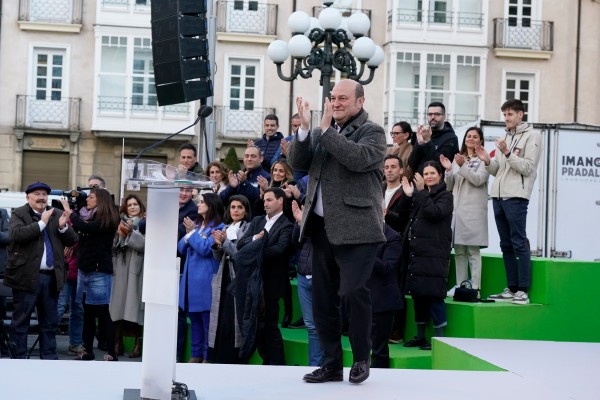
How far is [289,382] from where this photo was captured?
7246 mm

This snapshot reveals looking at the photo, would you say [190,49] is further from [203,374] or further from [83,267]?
[203,374]

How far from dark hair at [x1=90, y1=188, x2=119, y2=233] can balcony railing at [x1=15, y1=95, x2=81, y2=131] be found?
79.9 feet

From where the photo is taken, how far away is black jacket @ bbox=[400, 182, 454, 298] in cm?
1123

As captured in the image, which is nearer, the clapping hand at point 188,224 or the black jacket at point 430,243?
the black jacket at point 430,243

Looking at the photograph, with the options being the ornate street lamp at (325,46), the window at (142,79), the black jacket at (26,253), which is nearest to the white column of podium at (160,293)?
the black jacket at (26,253)

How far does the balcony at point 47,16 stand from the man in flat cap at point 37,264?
25562mm

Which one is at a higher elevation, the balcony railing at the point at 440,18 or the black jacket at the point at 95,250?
the balcony railing at the point at 440,18

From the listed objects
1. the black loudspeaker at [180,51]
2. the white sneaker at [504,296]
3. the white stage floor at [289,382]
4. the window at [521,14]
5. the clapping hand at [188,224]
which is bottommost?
the white stage floor at [289,382]

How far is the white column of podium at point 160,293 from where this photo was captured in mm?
6402

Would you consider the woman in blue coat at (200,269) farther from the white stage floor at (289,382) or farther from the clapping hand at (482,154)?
the white stage floor at (289,382)

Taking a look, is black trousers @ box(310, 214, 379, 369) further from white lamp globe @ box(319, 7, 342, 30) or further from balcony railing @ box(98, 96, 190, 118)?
balcony railing @ box(98, 96, 190, 118)

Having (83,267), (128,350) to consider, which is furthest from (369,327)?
(128,350)

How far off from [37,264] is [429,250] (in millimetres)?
4162

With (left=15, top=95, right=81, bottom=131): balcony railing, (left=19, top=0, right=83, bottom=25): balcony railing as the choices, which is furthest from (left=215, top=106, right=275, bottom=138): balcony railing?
(left=19, top=0, right=83, bottom=25): balcony railing
